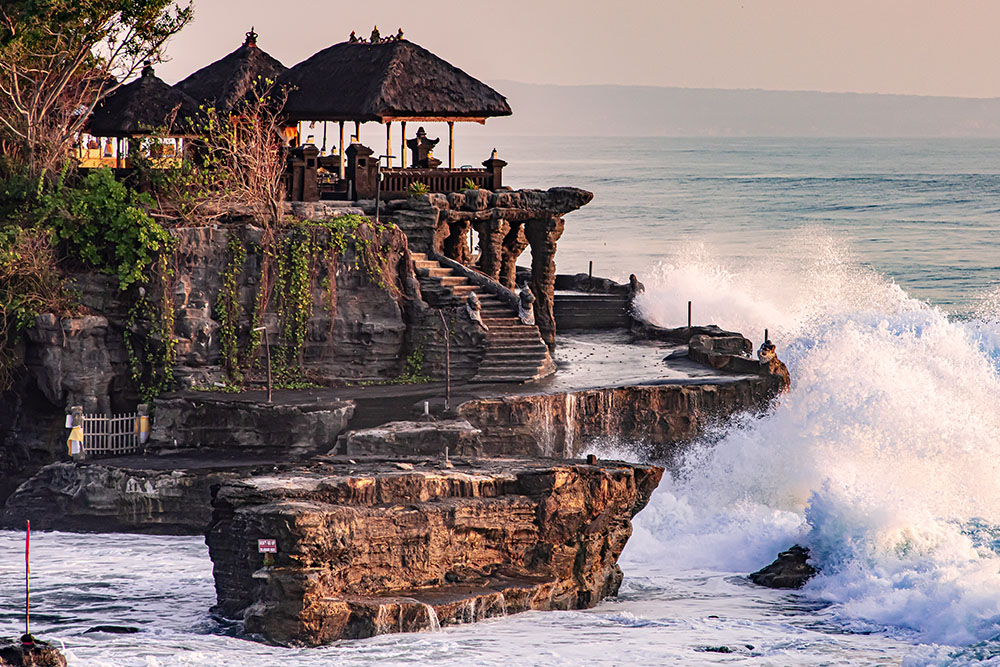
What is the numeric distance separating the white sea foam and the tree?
15.6 metres

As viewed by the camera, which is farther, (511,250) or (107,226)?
(511,250)

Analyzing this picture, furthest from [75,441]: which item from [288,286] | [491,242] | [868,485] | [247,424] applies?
[868,485]

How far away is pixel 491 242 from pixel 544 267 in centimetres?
261

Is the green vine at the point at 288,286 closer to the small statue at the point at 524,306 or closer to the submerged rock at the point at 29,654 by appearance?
the small statue at the point at 524,306

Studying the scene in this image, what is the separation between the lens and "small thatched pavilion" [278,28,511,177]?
49.9 metres

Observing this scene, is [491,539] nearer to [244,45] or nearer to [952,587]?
[952,587]

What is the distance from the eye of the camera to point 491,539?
3678 centimetres

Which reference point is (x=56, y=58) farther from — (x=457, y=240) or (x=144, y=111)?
(x=457, y=240)

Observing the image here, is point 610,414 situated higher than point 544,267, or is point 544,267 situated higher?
point 544,267

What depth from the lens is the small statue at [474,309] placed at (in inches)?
1870

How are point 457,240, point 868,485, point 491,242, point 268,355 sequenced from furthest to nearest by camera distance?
point 491,242 → point 457,240 → point 268,355 → point 868,485

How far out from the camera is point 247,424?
44.1m

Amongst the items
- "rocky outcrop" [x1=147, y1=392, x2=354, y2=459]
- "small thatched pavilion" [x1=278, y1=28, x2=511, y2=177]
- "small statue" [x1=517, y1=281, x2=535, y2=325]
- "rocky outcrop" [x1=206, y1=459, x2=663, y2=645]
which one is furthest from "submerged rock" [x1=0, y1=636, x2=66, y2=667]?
"small thatched pavilion" [x1=278, y1=28, x2=511, y2=177]

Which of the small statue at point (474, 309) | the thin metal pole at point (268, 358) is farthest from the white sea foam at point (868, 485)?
the thin metal pole at point (268, 358)
